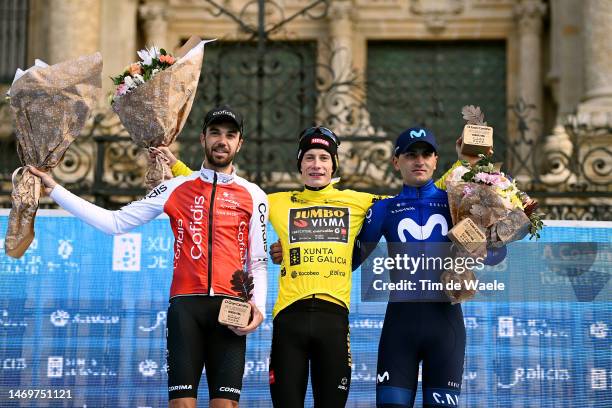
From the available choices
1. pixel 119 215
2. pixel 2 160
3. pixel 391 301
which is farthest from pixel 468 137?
pixel 2 160

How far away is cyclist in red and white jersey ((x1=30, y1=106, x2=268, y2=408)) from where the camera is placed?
575cm

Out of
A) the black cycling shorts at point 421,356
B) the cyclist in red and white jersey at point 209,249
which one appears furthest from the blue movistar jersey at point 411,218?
the cyclist in red and white jersey at point 209,249

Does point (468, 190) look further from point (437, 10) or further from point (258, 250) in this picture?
point (437, 10)

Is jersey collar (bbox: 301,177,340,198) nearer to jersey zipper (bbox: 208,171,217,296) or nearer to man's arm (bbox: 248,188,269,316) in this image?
man's arm (bbox: 248,188,269,316)

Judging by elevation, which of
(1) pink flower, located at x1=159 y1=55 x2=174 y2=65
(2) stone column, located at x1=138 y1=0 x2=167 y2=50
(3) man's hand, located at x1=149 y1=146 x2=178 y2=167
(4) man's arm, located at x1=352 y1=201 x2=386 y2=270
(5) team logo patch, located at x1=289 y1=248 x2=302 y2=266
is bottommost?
(5) team logo patch, located at x1=289 y1=248 x2=302 y2=266

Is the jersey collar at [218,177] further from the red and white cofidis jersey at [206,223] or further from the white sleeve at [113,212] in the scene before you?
the white sleeve at [113,212]

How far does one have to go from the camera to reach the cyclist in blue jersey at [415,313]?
5980mm

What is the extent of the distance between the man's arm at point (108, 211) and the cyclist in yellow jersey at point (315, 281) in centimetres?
64

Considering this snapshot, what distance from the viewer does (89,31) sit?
15234mm

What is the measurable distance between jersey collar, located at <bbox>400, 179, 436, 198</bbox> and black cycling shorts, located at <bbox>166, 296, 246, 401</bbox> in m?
1.19

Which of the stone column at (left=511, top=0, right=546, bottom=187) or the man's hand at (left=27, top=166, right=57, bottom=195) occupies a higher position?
the stone column at (left=511, top=0, right=546, bottom=187)

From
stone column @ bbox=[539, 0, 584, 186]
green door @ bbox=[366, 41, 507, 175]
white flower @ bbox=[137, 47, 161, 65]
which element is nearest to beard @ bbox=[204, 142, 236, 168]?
white flower @ bbox=[137, 47, 161, 65]

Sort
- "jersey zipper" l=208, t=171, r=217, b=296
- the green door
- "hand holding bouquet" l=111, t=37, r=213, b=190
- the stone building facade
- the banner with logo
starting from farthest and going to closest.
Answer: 1. the green door
2. the stone building facade
3. the banner with logo
4. "hand holding bouquet" l=111, t=37, r=213, b=190
5. "jersey zipper" l=208, t=171, r=217, b=296

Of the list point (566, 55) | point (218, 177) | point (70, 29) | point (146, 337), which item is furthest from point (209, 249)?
point (566, 55)
